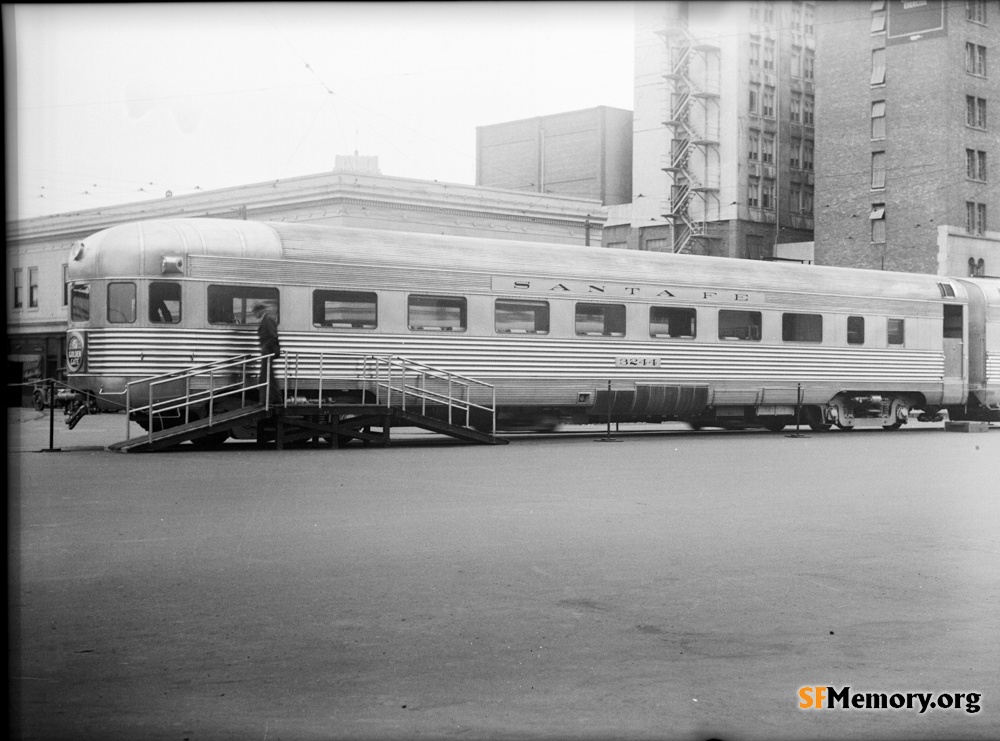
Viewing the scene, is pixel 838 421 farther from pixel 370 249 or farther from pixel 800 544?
pixel 800 544

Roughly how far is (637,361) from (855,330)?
6.56 m

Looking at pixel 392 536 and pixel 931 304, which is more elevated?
pixel 931 304

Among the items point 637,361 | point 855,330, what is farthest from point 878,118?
point 855,330

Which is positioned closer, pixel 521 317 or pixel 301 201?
pixel 521 317

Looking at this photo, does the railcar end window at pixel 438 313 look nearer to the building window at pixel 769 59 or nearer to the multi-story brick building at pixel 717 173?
the building window at pixel 769 59

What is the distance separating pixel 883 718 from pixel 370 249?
1762 cm

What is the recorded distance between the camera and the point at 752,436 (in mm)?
26359

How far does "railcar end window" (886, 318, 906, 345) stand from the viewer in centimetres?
2907

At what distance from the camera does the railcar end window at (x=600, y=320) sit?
24.5 m

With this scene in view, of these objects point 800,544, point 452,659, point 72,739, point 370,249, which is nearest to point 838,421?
point 370,249

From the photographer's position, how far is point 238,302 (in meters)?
21.0

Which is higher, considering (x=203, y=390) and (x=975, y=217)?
(x=975, y=217)

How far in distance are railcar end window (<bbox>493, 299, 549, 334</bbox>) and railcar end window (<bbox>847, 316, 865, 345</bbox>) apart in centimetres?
860

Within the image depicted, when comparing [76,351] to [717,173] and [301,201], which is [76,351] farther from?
[717,173]
